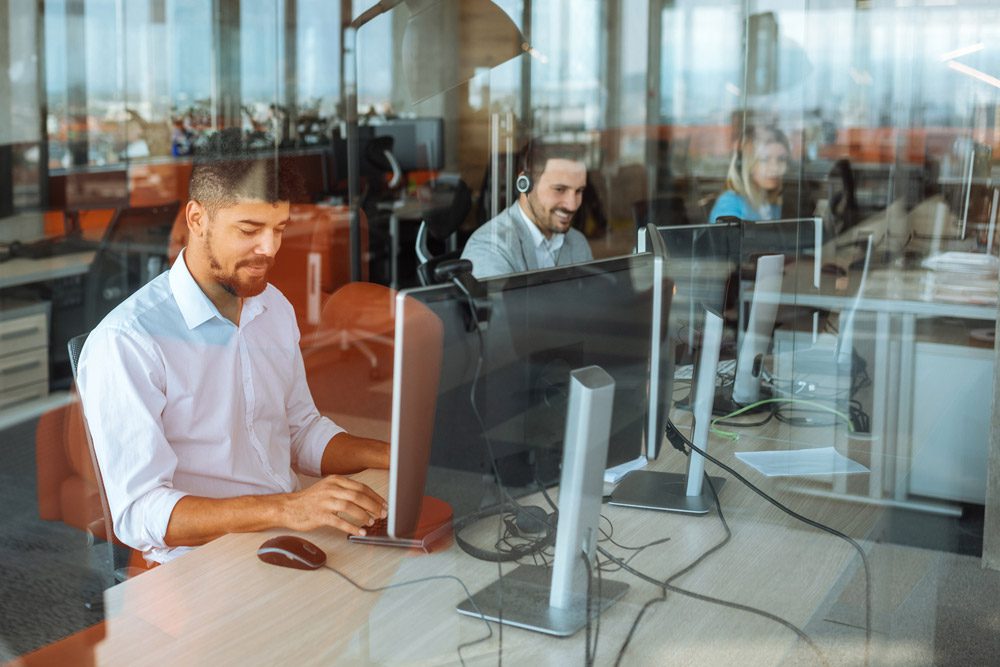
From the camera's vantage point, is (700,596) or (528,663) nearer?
(528,663)

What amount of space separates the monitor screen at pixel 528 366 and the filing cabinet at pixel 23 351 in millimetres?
3084

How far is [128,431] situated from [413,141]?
4251mm

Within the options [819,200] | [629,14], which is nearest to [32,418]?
[819,200]

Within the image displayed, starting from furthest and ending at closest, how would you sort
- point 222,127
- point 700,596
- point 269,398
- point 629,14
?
point 629,14
point 222,127
point 269,398
point 700,596

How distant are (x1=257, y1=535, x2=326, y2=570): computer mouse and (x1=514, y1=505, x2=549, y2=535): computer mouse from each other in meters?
0.25

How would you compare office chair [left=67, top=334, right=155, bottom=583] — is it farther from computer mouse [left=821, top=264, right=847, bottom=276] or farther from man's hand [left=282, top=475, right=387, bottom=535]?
computer mouse [left=821, top=264, right=847, bottom=276]

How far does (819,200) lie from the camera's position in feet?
15.8

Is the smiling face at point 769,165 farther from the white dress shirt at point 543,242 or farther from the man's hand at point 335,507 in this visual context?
the man's hand at point 335,507

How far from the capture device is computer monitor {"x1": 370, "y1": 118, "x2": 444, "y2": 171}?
5.61 m

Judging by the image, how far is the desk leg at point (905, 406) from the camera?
2295 millimetres

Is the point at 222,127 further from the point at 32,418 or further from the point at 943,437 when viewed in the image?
the point at 943,437

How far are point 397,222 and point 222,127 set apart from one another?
985mm

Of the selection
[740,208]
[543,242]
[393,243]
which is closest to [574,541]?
[543,242]

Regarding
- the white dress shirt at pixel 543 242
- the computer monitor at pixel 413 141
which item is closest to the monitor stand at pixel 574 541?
the white dress shirt at pixel 543 242
